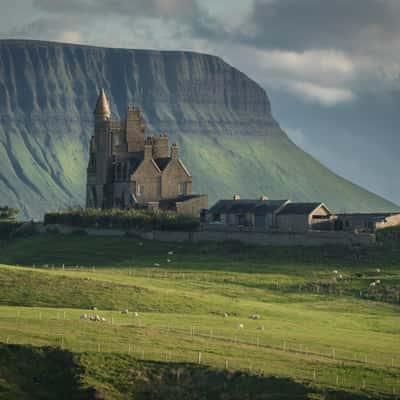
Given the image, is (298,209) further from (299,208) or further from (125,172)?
(125,172)

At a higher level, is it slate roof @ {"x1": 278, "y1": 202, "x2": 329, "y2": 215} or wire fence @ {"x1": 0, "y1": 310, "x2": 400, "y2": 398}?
slate roof @ {"x1": 278, "y1": 202, "x2": 329, "y2": 215}

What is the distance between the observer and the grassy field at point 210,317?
6094cm

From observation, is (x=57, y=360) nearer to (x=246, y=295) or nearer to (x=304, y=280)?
(x=246, y=295)

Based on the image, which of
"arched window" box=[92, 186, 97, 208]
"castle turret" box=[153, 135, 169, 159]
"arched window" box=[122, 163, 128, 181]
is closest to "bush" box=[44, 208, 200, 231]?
"arched window" box=[122, 163, 128, 181]

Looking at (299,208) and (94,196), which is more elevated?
(94,196)

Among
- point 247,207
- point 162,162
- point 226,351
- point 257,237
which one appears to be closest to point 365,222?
point 257,237

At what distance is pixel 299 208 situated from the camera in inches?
4860

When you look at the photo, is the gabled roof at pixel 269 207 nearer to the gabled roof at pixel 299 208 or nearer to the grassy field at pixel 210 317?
the gabled roof at pixel 299 208

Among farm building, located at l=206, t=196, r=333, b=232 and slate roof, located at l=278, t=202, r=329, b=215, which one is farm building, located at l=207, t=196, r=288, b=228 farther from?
slate roof, located at l=278, t=202, r=329, b=215

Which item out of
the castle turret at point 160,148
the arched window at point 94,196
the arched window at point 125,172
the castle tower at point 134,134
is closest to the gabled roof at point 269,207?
the arched window at point 125,172

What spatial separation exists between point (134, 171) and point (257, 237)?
28438mm

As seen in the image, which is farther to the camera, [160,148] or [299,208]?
[160,148]

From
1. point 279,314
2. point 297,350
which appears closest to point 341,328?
point 279,314

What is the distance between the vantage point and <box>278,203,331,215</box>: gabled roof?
121500mm
